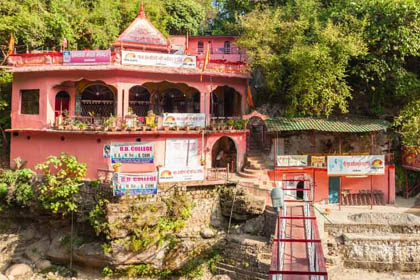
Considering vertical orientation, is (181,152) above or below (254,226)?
above

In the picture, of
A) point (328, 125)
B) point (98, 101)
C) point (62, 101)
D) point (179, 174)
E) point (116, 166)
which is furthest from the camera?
point (98, 101)

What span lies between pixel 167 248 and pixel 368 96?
17.2 m

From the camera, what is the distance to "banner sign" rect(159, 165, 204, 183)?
18.9 meters

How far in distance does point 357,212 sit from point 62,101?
18593 millimetres

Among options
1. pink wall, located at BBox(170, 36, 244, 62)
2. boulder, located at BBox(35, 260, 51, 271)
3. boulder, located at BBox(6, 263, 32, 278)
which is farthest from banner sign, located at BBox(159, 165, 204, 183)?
pink wall, located at BBox(170, 36, 244, 62)

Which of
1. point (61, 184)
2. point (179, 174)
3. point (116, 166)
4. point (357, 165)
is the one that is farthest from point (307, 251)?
point (61, 184)

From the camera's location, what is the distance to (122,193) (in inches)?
690

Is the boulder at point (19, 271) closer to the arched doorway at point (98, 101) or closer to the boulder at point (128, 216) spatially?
the boulder at point (128, 216)

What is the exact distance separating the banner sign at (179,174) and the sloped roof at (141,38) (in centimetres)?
955

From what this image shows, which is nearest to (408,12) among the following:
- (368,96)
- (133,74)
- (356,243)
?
(368,96)

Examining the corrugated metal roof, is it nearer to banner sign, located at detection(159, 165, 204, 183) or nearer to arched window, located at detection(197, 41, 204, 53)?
banner sign, located at detection(159, 165, 204, 183)

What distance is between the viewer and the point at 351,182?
22.6m

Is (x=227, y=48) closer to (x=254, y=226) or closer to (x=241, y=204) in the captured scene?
(x=241, y=204)

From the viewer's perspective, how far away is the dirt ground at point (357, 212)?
1715 centimetres
